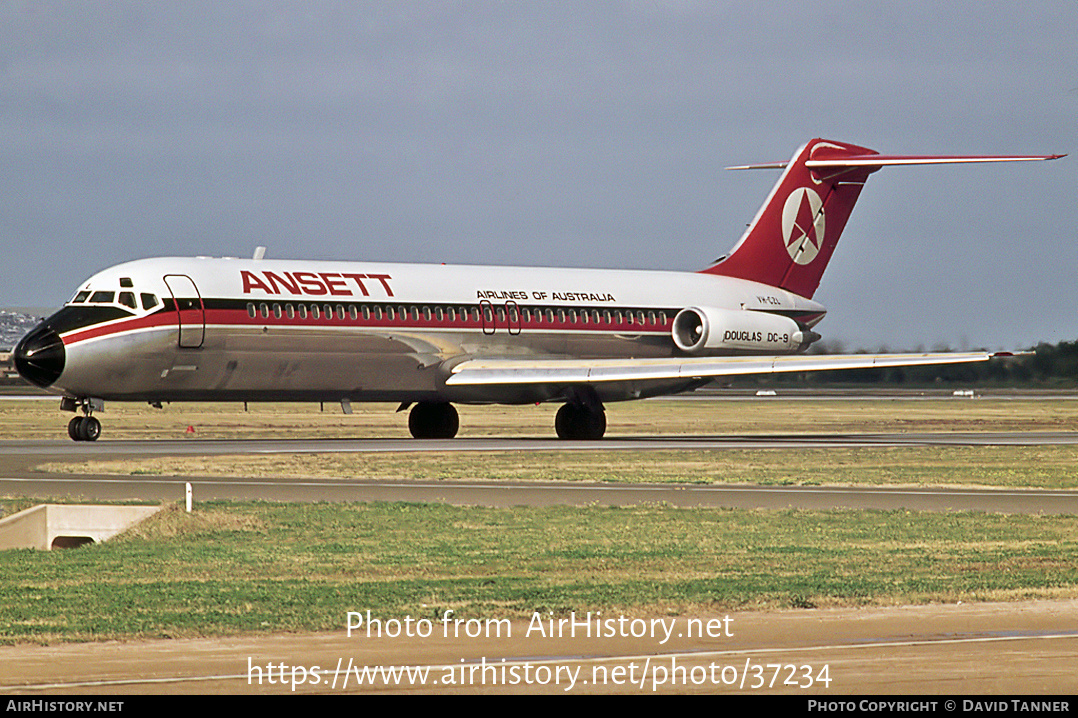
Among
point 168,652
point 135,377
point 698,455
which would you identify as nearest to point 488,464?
point 698,455

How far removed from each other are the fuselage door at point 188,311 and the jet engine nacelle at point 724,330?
1549 cm

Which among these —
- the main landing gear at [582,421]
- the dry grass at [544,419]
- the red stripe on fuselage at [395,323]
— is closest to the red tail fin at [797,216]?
the red stripe on fuselage at [395,323]

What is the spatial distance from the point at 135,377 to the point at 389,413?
3185cm

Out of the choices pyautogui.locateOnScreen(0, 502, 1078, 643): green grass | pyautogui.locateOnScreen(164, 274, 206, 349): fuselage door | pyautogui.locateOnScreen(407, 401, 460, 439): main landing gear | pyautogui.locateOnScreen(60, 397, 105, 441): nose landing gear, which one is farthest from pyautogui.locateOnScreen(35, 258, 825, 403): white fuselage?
pyautogui.locateOnScreen(0, 502, 1078, 643): green grass

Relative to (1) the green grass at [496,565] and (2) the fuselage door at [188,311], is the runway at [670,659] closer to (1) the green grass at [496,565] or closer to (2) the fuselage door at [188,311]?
(1) the green grass at [496,565]

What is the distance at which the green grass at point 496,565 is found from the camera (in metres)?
12.9

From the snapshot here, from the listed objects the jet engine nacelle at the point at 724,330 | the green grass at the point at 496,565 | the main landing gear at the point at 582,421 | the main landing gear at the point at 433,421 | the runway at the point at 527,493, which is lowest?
the green grass at the point at 496,565

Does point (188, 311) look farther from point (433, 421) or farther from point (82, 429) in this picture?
point (433, 421)

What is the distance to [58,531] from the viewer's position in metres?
20.8

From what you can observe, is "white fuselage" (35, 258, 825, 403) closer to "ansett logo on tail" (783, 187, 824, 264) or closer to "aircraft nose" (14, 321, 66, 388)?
"aircraft nose" (14, 321, 66, 388)

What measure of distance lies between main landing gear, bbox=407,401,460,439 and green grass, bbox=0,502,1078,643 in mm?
22991
